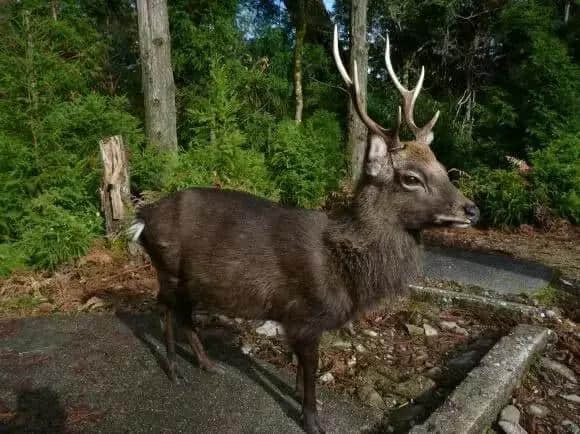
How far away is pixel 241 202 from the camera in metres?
3.28

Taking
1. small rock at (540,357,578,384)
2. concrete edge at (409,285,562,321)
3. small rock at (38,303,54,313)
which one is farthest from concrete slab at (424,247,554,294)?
small rock at (38,303,54,313)

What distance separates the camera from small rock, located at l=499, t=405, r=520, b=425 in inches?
113

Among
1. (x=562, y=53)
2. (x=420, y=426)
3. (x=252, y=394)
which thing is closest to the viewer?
(x=420, y=426)

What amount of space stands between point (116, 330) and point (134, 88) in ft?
25.3

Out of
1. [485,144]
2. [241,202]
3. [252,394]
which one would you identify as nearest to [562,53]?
[485,144]

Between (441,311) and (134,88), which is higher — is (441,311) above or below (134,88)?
below

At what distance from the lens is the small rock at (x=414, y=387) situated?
3286 millimetres

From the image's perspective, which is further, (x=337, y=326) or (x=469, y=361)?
(x=469, y=361)

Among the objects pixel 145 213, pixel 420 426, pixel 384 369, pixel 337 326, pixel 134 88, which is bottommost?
pixel 384 369

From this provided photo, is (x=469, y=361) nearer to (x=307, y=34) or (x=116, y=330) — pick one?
(x=116, y=330)

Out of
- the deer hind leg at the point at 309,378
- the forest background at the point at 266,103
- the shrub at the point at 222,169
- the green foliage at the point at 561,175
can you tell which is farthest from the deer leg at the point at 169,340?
the green foliage at the point at 561,175

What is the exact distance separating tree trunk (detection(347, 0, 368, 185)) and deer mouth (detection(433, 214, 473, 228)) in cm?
675

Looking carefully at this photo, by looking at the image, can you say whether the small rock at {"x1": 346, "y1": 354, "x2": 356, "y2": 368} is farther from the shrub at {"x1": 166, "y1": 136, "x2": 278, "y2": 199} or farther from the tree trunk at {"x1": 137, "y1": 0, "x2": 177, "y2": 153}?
the tree trunk at {"x1": 137, "y1": 0, "x2": 177, "y2": 153}

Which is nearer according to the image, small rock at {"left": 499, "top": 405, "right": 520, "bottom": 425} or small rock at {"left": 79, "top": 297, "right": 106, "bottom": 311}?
small rock at {"left": 499, "top": 405, "right": 520, "bottom": 425}
